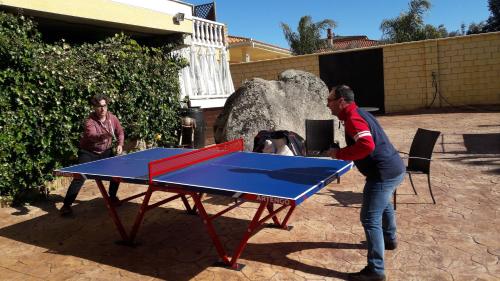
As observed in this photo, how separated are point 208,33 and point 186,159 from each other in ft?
29.4

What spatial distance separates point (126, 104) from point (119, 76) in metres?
0.55

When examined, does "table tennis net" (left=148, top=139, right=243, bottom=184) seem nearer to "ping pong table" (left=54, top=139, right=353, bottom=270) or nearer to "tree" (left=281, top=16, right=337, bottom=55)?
"ping pong table" (left=54, top=139, right=353, bottom=270)

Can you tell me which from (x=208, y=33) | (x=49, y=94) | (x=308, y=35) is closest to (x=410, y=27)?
(x=308, y=35)

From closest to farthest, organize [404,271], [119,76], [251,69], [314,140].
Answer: [404,271] → [314,140] → [119,76] → [251,69]

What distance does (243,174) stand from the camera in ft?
12.8

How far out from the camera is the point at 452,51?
15.4 meters

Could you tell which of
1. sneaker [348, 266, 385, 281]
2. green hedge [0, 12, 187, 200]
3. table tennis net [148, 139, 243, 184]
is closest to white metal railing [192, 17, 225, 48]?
green hedge [0, 12, 187, 200]

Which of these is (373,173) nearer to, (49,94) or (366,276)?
(366,276)

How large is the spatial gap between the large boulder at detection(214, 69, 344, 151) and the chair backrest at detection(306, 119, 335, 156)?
1244 mm

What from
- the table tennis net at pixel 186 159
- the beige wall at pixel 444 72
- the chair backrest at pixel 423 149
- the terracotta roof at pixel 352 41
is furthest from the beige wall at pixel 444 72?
the terracotta roof at pixel 352 41

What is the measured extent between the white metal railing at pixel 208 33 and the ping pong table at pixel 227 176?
302 inches

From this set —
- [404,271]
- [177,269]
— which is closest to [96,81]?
[177,269]

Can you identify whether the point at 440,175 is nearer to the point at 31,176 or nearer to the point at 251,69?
the point at 31,176

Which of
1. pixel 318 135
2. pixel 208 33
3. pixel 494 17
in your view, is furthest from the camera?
pixel 494 17
